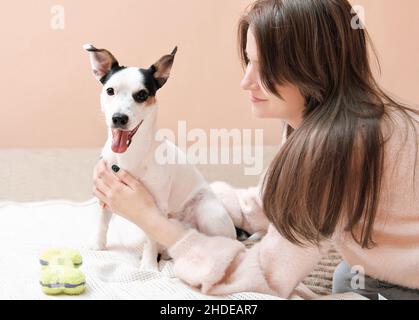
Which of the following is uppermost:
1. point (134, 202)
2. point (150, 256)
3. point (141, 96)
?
point (141, 96)

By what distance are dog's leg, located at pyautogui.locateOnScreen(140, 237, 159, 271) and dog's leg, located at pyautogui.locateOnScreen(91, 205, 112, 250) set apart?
0.12m

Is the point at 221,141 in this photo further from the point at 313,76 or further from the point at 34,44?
the point at 313,76

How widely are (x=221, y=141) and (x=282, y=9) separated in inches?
58.9

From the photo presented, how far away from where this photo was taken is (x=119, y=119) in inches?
45.9

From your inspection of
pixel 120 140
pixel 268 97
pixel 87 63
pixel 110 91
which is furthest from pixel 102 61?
pixel 87 63

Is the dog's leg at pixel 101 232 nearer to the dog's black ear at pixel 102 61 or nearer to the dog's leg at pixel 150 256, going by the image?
the dog's leg at pixel 150 256

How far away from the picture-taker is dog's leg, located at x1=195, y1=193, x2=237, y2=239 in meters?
1.37

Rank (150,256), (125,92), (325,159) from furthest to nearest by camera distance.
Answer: (150,256)
(125,92)
(325,159)

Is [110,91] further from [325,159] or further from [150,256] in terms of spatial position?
[325,159]

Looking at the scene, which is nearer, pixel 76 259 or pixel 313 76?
pixel 313 76

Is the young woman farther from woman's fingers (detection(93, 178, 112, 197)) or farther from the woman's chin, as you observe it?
woman's fingers (detection(93, 178, 112, 197))

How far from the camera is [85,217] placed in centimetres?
166

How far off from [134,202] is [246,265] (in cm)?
29
